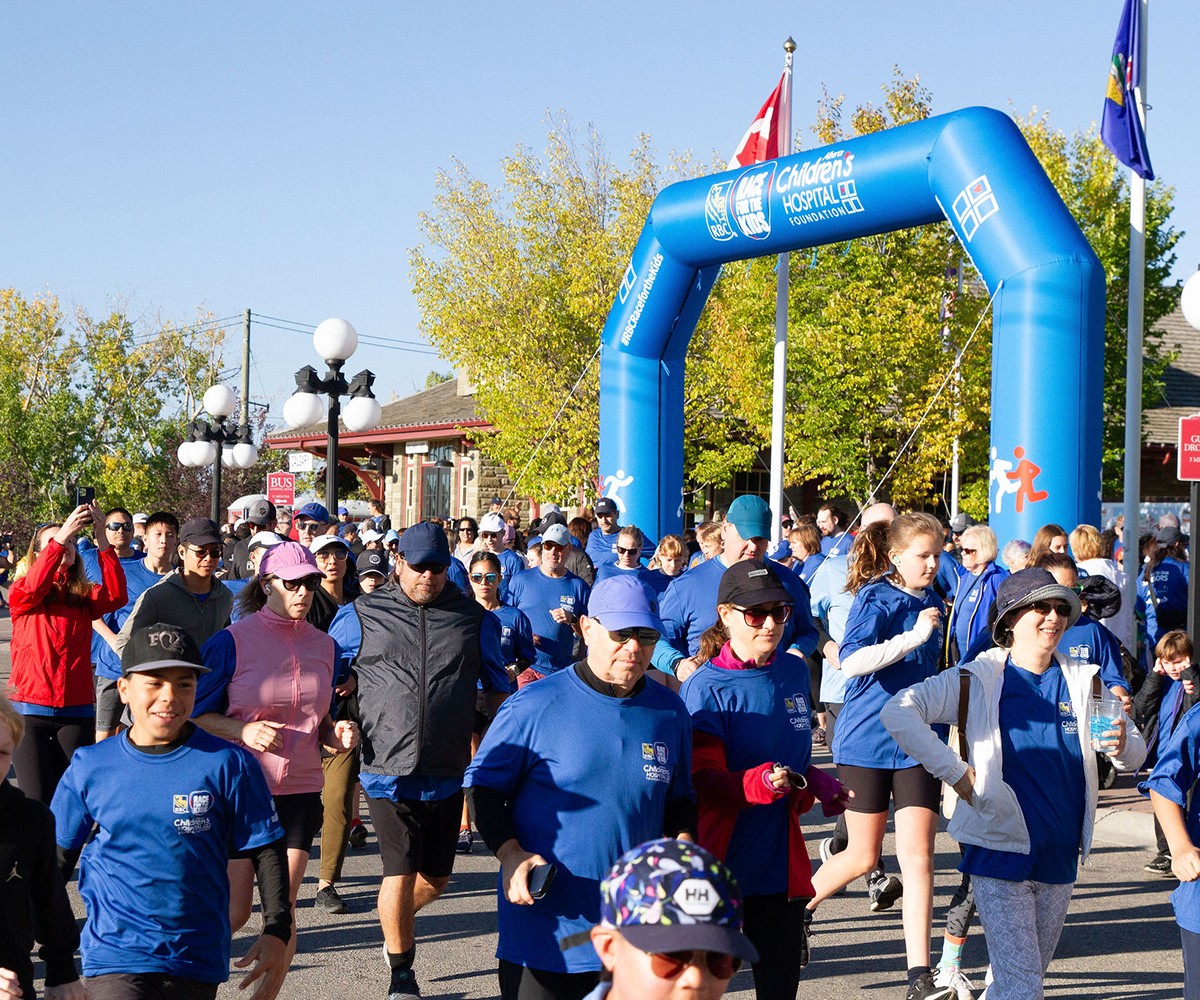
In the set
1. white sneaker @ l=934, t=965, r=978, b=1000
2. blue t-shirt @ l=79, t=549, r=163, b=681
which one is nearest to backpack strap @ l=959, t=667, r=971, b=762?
white sneaker @ l=934, t=965, r=978, b=1000

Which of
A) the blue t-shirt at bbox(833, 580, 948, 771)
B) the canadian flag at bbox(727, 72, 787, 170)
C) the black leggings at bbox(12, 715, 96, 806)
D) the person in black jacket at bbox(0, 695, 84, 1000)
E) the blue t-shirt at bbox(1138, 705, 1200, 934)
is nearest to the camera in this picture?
the person in black jacket at bbox(0, 695, 84, 1000)

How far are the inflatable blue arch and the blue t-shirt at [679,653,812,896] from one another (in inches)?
298

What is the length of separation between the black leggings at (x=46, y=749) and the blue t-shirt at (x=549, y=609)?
10.3 feet

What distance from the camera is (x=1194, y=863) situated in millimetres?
4402

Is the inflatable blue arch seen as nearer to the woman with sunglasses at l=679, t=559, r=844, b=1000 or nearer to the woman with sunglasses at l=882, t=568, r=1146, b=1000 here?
the woman with sunglasses at l=882, t=568, r=1146, b=1000

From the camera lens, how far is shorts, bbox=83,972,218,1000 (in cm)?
390

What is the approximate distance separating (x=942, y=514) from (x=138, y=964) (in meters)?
30.0

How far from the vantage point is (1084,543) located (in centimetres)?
1041

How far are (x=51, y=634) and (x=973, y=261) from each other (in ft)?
26.7

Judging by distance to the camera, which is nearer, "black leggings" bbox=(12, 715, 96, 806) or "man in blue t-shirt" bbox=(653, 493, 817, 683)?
"man in blue t-shirt" bbox=(653, 493, 817, 683)

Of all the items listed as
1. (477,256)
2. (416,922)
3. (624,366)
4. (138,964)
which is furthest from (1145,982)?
(477,256)

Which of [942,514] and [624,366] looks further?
[942,514]

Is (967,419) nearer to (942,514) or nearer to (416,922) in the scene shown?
(942,514)

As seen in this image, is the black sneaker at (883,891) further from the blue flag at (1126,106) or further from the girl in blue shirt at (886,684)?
the blue flag at (1126,106)
